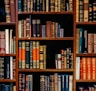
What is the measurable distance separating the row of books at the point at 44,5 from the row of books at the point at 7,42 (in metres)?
0.28

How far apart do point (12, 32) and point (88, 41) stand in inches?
33.2

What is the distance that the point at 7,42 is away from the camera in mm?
2578

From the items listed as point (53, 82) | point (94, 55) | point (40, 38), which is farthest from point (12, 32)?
point (94, 55)

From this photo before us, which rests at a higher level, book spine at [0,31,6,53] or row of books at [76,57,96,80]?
book spine at [0,31,6,53]

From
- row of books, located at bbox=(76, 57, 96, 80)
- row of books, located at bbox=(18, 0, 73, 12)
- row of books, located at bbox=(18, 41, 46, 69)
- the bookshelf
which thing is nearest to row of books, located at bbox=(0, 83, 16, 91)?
the bookshelf

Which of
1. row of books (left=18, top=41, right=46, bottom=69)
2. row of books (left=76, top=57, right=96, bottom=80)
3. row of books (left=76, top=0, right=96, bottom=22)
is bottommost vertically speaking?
row of books (left=76, top=57, right=96, bottom=80)

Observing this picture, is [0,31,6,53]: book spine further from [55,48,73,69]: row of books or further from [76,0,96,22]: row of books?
[76,0,96,22]: row of books

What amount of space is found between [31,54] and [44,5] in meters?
0.55

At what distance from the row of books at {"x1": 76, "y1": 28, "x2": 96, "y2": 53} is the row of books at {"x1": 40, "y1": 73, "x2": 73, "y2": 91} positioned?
1.07 feet

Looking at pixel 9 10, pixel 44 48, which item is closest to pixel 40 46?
pixel 44 48

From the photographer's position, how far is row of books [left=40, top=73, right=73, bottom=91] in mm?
2590

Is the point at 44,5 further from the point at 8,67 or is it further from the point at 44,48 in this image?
the point at 8,67

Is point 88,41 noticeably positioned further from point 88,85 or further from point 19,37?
point 19,37

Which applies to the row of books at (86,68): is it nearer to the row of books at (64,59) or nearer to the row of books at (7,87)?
the row of books at (64,59)
